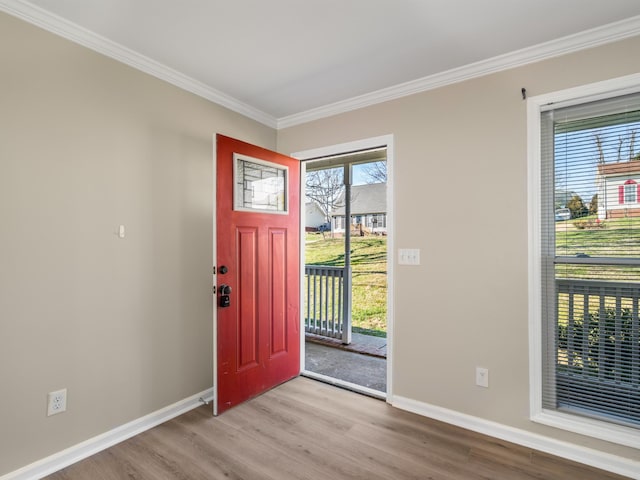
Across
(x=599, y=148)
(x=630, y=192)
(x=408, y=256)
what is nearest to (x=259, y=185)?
(x=408, y=256)

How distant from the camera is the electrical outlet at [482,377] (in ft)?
7.23

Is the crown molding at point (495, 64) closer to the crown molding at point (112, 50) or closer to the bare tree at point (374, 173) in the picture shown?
the crown molding at point (112, 50)

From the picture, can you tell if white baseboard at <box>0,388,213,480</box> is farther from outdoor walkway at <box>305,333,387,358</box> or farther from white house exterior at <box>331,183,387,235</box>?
white house exterior at <box>331,183,387,235</box>

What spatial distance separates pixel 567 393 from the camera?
2018 mm

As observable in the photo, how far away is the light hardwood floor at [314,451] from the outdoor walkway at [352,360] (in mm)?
610

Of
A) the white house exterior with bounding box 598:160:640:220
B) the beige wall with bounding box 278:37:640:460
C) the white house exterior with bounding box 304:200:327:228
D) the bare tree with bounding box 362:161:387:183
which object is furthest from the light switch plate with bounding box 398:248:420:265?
the white house exterior with bounding box 304:200:327:228

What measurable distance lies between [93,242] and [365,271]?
140 inches

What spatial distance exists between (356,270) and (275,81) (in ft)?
9.75

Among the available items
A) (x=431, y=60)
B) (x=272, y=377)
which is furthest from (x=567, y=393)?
(x=431, y=60)

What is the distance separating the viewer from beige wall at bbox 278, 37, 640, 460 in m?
2.09

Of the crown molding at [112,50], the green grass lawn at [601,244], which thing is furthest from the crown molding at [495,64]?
the green grass lawn at [601,244]

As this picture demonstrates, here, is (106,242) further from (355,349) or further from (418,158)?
(355,349)

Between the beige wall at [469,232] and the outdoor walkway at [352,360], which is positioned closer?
the beige wall at [469,232]

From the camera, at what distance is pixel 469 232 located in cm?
229
